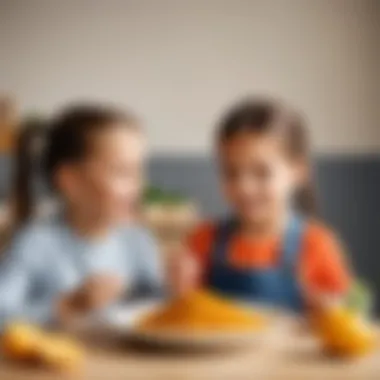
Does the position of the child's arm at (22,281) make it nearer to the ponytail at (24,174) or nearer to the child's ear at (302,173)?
the ponytail at (24,174)

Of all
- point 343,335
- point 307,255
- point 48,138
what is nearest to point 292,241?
point 307,255

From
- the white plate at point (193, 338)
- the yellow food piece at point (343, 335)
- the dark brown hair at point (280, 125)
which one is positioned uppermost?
the dark brown hair at point (280, 125)

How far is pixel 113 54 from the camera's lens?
0.96m

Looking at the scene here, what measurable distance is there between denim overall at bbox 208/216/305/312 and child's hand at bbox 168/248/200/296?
0.02 metres

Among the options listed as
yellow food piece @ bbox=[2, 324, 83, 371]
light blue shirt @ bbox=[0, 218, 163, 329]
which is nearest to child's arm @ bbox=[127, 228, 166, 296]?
light blue shirt @ bbox=[0, 218, 163, 329]

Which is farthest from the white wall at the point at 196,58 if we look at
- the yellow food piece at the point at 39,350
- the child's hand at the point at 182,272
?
the yellow food piece at the point at 39,350

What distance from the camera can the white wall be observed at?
943 mm

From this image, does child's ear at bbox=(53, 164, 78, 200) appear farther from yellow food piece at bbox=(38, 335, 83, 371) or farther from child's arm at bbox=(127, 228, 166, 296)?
yellow food piece at bbox=(38, 335, 83, 371)

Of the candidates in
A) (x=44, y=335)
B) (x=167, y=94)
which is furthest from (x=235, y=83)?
(x=44, y=335)

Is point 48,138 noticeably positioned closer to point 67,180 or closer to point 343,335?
point 67,180

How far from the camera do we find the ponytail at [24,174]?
37.4 inches

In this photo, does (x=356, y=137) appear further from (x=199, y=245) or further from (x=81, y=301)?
(x=81, y=301)

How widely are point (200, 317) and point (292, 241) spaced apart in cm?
14

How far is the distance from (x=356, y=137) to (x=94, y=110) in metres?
0.25
